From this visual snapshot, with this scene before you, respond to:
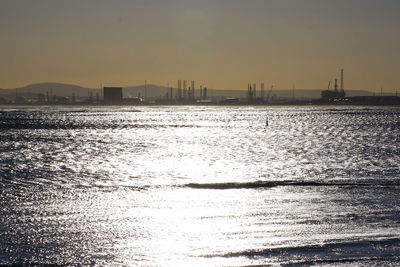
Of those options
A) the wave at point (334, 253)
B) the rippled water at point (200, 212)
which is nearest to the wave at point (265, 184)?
the rippled water at point (200, 212)

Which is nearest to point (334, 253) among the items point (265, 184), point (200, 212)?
point (200, 212)

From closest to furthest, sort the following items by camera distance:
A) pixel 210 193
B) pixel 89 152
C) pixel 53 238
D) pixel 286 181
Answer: pixel 53 238, pixel 210 193, pixel 286 181, pixel 89 152

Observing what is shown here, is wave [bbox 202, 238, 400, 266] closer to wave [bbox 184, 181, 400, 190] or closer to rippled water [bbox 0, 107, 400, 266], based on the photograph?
rippled water [bbox 0, 107, 400, 266]

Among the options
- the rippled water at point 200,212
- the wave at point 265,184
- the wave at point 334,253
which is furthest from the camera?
the wave at point 265,184

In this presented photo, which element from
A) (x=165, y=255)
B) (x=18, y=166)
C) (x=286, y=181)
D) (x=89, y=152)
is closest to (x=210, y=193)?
(x=286, y=181)

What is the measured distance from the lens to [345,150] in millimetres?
47031

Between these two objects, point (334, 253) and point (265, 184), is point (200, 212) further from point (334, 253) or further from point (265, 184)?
point (265, 184)

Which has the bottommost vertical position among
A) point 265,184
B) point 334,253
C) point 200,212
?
point 265,184

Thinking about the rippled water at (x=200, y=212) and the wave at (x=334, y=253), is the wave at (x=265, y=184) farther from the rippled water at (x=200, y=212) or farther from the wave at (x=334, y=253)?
the wave at (x=334, y=253)

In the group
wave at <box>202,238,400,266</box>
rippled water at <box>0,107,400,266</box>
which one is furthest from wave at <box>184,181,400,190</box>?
wave at <box>202,238,400,266</box>

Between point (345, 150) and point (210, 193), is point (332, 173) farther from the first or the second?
point (345, 150)

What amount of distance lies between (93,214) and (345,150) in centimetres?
3086

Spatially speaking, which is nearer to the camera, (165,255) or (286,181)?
(165,255)

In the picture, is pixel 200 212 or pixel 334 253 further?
pixel 200 212
